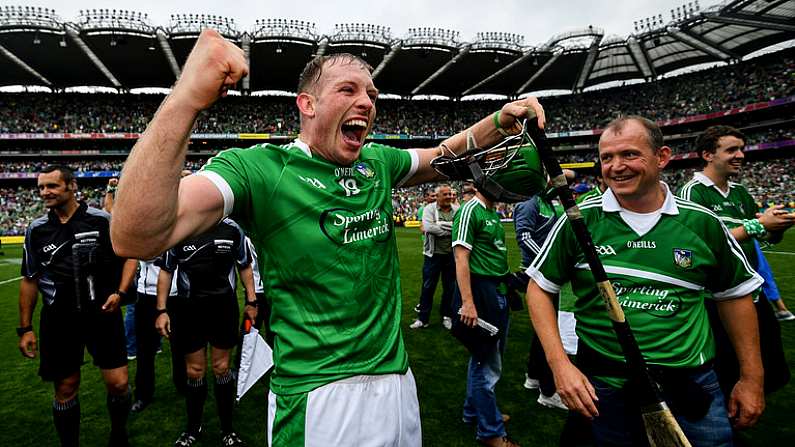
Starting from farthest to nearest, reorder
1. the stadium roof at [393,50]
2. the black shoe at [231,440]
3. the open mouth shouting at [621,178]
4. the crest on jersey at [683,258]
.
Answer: the stadium roof at [393,50] → the black shoe at [231,440] → the open mouth shouting at [621,178] → the crest on jersey at [683,258]

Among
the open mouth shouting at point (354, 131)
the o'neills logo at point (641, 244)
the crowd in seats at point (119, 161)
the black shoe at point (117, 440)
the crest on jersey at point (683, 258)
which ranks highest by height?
the crowd in seats at point (119, 161)

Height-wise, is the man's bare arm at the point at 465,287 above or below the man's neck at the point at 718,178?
below

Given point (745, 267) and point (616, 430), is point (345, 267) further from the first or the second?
point (745, 267)

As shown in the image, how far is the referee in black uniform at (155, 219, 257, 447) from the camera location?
13.0 feet

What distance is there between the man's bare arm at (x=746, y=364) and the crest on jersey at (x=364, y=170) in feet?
6.87

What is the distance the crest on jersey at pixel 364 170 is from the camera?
1.87m

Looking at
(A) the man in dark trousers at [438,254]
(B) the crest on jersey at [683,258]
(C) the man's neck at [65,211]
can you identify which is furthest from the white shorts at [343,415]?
(A) the man in dark trousers at [438,254]

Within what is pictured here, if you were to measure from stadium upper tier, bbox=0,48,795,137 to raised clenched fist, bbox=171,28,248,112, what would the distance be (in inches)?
1751

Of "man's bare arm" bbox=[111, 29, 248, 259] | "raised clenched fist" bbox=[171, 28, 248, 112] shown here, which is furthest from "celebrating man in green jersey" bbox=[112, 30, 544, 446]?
"raised clenched fist" bbox=[171, 28, 248, 112]

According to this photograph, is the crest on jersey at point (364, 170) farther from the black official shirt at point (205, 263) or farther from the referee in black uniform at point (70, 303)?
the referee in black uniform at point (70, 303)

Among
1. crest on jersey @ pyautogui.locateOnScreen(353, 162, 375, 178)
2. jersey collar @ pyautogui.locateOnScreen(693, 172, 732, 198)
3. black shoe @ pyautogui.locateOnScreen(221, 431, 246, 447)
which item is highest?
crest on jersey @ pyautogui.locateOnScreen(353, 162, 375, 178)

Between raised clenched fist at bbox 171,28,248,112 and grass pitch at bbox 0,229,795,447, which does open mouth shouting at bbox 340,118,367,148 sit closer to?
raised clenched fist at bbox 171,28,248,112

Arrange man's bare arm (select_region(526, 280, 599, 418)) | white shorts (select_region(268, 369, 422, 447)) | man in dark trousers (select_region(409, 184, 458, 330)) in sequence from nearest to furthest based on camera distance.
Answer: white shorts (select_region(268, 369, 422, 447)) → man's bare arm (select_region(526, 280, 599, 418)) → man in dark trousers (select_region(409, 184, 458, 330))

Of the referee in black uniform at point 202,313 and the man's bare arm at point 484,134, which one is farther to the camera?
the referee in black uniform at point 202,313
